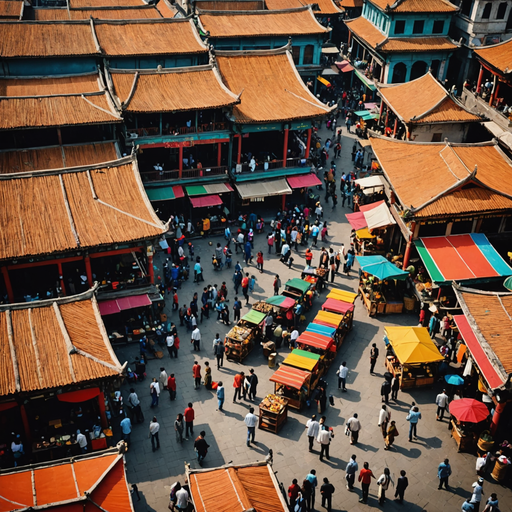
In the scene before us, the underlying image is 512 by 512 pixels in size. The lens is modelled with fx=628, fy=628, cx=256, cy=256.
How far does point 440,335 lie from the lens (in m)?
33.3

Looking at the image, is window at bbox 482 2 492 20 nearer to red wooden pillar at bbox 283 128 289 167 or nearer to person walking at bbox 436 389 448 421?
red wooden pillar at bbox 283 128 289 167

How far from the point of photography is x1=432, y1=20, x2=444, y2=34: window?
189 feet

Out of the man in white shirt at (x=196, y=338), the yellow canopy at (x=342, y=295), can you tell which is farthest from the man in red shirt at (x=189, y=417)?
the yellow canopy at (x=342, y=295)

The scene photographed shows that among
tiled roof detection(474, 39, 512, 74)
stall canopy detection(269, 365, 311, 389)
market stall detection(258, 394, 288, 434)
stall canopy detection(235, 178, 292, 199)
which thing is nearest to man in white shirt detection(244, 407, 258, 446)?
market stall detection(258, 394, 288, 434)

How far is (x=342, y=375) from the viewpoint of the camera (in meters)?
29.1

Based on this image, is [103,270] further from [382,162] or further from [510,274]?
[510,274]

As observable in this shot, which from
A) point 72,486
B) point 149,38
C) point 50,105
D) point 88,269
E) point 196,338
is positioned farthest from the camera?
point 149,38

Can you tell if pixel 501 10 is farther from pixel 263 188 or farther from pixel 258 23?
pixel 263 188

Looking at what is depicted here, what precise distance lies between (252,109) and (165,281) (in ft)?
46.8

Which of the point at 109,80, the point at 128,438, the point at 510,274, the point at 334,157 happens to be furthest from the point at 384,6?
the point at 128,438

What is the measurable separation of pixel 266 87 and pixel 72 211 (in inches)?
780

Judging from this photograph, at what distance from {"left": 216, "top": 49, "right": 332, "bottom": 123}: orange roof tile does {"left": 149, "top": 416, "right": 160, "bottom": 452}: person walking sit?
902 inches

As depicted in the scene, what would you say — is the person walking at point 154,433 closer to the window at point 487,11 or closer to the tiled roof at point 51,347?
the tiled roof at point 51,347

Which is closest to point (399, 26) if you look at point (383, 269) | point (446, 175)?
point (446, 175)
